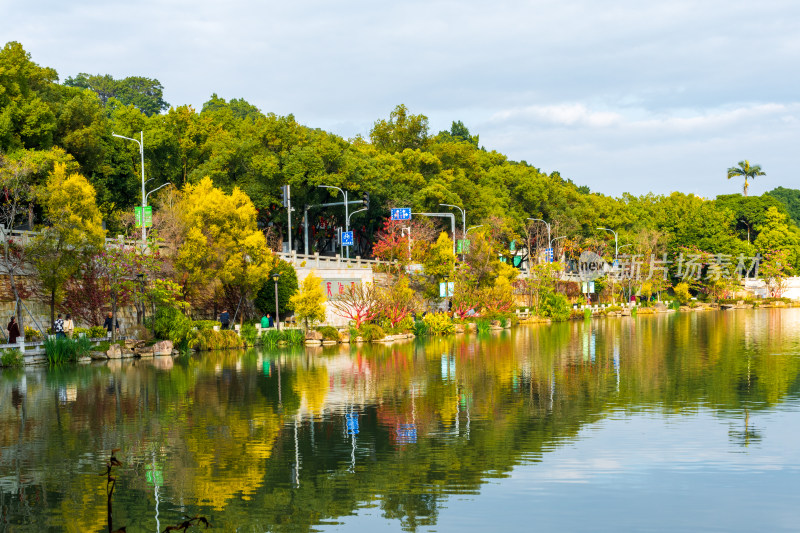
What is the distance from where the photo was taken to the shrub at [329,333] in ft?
153

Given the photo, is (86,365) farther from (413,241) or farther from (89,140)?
(413,241)

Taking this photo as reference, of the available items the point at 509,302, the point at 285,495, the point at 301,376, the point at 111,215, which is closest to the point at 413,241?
the point at 509,302

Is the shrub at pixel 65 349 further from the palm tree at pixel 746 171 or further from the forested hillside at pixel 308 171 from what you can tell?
the palm tree at pixel 746 171

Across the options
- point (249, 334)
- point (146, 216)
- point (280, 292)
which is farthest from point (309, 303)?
point (146, 216)

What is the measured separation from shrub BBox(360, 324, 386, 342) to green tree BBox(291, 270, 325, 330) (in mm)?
2545

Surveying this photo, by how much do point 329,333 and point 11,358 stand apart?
17.2 meters

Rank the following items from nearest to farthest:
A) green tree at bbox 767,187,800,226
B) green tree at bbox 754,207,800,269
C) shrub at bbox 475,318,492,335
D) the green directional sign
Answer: the green directional sign < shrub at bbox 475,318,492,335 < green tree at bbox 754,207,800,269 < green tree at bbox 767,187,800,226

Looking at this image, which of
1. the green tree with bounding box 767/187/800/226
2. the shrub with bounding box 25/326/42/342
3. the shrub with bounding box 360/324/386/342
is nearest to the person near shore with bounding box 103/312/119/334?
the shrub with bounding box 25/326/42/342

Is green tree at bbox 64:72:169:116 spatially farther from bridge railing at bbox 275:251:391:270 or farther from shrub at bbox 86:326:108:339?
shrub at bbox 86:326:108:339

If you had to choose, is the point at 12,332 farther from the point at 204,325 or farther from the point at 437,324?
the point at 437,324

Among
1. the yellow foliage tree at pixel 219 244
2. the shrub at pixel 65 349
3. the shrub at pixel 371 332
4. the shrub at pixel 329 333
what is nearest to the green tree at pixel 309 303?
the shrub at pixel 329 333

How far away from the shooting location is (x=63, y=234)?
37594 mm

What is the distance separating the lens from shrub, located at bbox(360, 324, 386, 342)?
157 ft

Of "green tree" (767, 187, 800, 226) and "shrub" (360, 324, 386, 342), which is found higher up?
"green tree" (767, 187, 800, 226)
